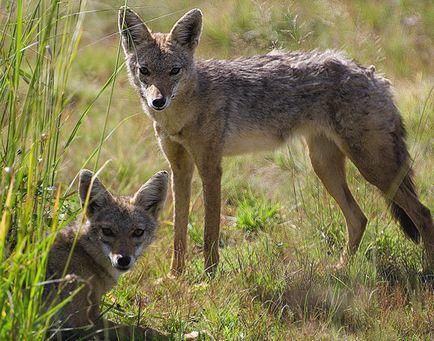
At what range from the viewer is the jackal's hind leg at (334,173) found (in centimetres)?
739

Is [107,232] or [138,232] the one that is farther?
[138,232]

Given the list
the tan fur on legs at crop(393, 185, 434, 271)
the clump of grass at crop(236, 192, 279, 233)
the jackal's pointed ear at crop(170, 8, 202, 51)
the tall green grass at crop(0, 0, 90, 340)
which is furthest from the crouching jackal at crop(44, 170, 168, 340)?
the tan fur on legs at crop(393, 185, 434, 271)

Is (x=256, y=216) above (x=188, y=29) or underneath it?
underneath

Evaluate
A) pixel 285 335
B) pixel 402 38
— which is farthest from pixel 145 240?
pixel 402 38

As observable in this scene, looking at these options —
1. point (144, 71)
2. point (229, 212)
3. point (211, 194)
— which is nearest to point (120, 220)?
point (211, 194)

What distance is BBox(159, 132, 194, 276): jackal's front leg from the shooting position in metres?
7.09

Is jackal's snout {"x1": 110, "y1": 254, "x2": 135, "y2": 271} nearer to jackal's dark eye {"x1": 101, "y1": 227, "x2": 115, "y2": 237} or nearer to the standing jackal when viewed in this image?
jackal's dark eye {"x1": 101, "y1": 227, "x2": 115, "y2": 237}

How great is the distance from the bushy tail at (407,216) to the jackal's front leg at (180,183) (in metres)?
1.85

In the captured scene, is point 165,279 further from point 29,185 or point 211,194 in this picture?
point 29,185

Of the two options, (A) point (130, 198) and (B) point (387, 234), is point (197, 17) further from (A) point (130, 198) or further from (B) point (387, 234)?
(B) point (387, 234)

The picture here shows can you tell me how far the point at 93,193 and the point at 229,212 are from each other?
3.22m

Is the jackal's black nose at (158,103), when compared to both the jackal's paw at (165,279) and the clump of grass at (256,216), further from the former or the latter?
the clump of grass at (256,216)

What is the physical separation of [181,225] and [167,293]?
4.48ft

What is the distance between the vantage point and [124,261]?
493 centimetres
